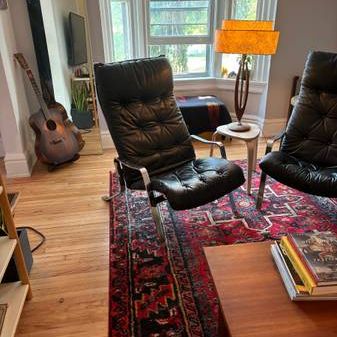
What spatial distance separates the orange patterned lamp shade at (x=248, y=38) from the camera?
221cm

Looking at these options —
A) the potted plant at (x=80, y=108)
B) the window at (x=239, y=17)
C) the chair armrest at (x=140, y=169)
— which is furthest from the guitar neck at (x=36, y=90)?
the window at (x=239, y=17)

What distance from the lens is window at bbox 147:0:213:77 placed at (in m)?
3.47

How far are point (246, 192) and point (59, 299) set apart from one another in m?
1.57

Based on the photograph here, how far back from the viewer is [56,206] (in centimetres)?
243

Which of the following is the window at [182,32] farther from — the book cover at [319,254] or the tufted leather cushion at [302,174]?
the book cover at [319,254]

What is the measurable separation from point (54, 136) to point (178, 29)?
6.05ft

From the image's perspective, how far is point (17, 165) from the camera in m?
2.87

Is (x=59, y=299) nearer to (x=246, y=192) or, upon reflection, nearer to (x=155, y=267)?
(x=155, y=267)

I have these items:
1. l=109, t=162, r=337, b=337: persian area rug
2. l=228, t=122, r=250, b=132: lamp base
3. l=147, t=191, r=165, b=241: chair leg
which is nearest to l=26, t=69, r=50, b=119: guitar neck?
l=109, t=162, r=337, b=337: persian area rug

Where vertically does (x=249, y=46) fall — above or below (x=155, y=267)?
above

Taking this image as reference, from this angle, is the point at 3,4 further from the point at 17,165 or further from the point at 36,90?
the point at 17,165

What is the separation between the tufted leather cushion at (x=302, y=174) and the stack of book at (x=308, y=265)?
61 cm

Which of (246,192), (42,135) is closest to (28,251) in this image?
(42,135)

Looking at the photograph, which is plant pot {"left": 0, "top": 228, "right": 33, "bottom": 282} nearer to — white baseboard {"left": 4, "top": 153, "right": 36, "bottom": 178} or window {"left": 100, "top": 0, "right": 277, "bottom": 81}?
white baseboard {"left": 4, "top": 153, "right": 36, "bottom": 178}
